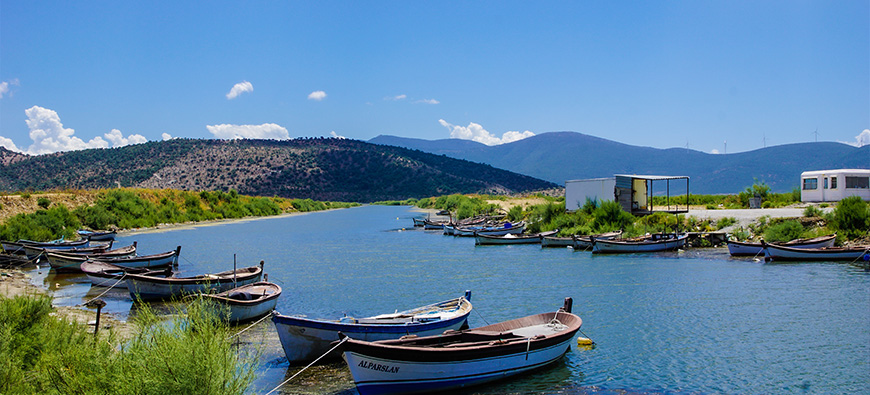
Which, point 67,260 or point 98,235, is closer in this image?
point 67,260

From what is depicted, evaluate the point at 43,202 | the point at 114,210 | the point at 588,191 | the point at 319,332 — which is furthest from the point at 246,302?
the point at 114,210

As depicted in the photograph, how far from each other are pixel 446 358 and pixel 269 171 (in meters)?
130

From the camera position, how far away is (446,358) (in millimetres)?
9414

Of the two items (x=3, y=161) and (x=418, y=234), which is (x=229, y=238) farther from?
(x=3, y=161)

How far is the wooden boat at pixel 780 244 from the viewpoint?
26.0 metres

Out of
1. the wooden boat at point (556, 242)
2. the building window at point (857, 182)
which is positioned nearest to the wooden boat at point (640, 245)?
the wooden boat at point (556, 242)

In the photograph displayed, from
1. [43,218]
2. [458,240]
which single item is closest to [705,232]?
[458,240]

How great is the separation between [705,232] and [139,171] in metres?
109

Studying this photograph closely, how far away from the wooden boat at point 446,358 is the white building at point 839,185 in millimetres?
35963

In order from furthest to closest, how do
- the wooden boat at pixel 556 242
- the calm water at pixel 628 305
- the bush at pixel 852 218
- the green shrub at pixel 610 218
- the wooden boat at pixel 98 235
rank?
the wooden boat at pixel 98 235
the green shrub at pixel 610 218
the wooden boat at pixel 556 242
the bush at pixel 852 218
the calm water at pixel 628 305

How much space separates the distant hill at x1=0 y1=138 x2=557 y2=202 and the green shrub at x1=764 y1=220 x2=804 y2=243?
104771 millimetres

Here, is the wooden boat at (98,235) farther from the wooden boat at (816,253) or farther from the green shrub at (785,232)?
the green shrub at (785,232)

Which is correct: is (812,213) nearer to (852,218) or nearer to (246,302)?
(852,218)

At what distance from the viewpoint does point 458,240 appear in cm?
4341
